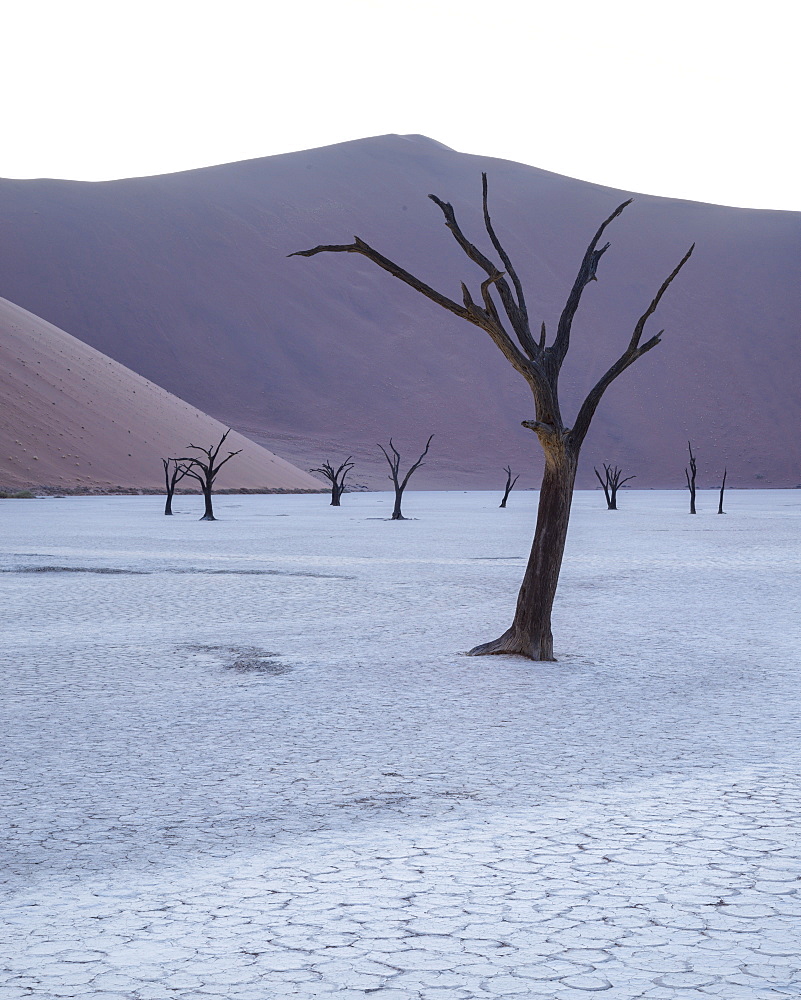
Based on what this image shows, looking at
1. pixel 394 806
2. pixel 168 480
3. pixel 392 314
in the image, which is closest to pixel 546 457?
pixel 394 806

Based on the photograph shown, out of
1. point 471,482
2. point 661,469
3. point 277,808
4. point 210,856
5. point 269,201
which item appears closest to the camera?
point 210,856

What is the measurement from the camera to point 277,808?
18.5 ft

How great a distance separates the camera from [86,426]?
73562 mm

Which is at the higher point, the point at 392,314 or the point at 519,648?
the point at 392,314

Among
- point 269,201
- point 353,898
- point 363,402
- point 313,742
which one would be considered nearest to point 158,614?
point 313,742

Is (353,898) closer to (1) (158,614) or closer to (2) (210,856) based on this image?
(2) (210,856)

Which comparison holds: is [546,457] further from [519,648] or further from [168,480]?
[168,480]

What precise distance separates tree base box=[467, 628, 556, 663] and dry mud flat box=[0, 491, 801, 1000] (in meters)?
0.27

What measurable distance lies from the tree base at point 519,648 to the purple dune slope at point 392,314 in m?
93.8

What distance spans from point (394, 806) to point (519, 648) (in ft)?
16.9

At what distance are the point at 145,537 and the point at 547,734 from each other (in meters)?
23.3

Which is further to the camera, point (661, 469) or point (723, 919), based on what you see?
point (661, 469)

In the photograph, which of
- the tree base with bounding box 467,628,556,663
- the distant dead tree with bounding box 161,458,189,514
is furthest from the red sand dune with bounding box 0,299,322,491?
the tree base with bounding box 467,628,556,663

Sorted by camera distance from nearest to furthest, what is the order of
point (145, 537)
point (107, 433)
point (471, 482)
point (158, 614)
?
point (158, 614) → point (145, 537) → point (107, 433) → point (471, 482)
